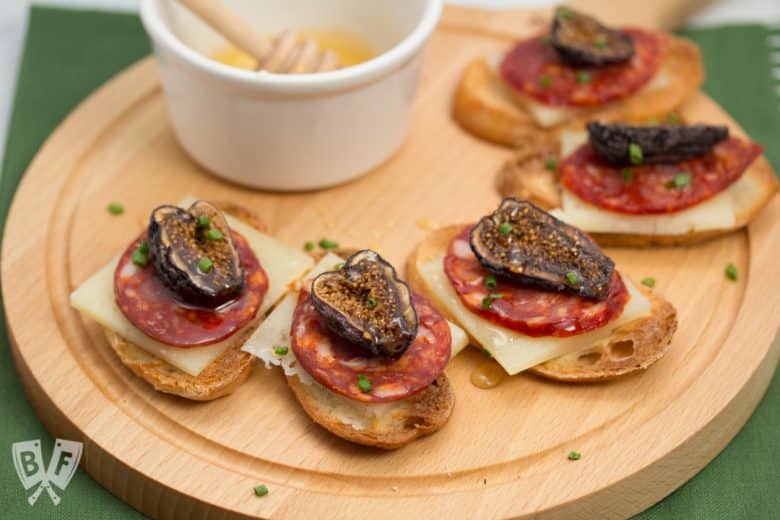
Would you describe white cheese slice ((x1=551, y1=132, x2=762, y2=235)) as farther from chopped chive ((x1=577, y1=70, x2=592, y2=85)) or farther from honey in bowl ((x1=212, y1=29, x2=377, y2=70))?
honey in bowl ((x1=212, y1=29, x2=377, y2=70))

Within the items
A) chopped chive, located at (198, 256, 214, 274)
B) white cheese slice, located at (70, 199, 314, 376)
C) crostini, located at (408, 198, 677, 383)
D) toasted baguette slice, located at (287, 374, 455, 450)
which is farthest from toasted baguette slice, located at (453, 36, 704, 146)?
chopped chive, located at (198, 256, 214, 274)

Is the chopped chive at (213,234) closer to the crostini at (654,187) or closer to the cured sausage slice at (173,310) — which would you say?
the cured sausage slice at (173,310)

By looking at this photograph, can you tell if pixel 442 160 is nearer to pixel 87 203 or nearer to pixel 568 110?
pixel 568 110

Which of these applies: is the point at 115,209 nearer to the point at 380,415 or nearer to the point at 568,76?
the point at 380,415

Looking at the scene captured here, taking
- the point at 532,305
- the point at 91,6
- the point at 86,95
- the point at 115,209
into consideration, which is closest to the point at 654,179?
the point at 532,305

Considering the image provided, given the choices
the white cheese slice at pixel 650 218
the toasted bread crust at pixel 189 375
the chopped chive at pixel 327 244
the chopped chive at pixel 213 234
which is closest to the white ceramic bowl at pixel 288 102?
the chopped chive at pixel 327 244

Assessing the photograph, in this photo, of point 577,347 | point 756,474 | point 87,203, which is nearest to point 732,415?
point 756,474
